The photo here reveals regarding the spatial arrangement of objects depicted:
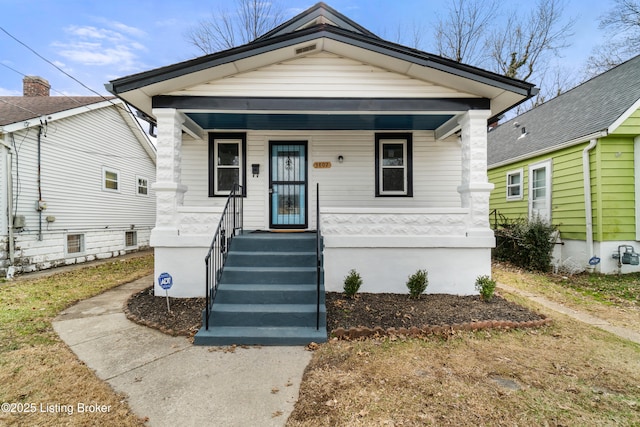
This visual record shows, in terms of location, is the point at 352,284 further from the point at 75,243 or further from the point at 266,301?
the point at 75,243

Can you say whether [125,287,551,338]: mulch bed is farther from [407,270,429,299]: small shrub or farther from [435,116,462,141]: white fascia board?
[435,116,462,141]: white fascia board

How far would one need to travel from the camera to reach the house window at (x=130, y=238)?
12203mm

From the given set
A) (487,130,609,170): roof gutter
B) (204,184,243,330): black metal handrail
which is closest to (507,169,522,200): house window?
(487,130,609,170): roof gutter

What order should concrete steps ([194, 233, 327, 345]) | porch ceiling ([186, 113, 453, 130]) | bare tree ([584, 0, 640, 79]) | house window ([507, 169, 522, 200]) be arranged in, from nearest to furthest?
1. concrete steps ([194, 233, 327, 345])
2. porch ceiling ([186, 113, 453, 130])
3. house window ([507, 169, 522, 200])
4. bare tree ([584, 0, 640, 79])

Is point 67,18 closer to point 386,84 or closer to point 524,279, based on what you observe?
point 386,84

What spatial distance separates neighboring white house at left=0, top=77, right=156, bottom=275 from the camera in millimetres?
7785

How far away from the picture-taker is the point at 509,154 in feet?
35.3

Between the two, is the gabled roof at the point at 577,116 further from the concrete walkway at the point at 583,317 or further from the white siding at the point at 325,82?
the white siding at the point at 325,82

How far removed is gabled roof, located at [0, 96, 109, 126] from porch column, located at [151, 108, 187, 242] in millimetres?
5879

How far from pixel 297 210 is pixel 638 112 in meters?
8.39

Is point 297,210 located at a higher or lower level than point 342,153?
lower

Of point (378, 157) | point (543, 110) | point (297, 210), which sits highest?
point (543, 110)

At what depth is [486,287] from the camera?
4793 mm

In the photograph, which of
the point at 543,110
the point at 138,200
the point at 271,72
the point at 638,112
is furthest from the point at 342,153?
the point at 138,200
